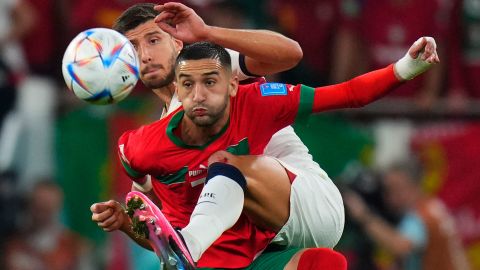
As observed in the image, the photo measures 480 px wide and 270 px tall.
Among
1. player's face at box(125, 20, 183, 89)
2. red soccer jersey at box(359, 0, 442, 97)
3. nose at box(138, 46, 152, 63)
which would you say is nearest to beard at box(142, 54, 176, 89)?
player's face at box(125, 20, 183, 89)

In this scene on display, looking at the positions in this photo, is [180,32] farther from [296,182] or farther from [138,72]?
[296,182]

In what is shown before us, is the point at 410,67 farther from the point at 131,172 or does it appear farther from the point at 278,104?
the point at 131,172

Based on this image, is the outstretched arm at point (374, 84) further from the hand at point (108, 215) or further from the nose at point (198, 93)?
the hand at point (108, 215)

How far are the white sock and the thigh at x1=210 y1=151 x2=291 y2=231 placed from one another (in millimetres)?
89

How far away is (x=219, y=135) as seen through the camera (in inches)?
259

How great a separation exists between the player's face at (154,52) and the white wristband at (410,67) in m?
1.11

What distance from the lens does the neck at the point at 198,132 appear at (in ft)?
21.5

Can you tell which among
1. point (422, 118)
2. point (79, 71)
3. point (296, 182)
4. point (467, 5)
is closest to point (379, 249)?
point (422, 118)

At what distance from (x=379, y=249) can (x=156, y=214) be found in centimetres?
436

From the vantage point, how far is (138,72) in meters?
6.55

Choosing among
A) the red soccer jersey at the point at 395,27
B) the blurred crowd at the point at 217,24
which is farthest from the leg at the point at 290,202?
the red soccer jersey at the point at 395,27

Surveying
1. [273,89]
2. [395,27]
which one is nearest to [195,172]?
[273,89]

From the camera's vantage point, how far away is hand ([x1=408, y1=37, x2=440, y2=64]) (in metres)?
6.45

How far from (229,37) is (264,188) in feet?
2.42
